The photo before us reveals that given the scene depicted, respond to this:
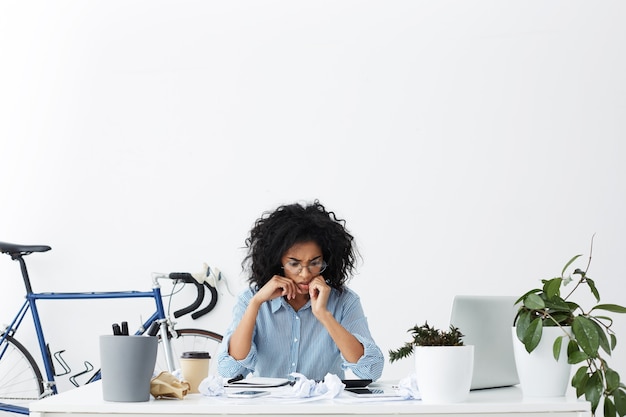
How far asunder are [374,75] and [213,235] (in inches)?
40.7

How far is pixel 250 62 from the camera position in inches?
150

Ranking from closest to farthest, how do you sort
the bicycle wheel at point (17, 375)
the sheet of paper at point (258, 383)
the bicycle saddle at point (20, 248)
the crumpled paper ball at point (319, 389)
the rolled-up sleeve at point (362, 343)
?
the crumpled paper ball at point (319, 389), the sheet of paper at point (258, 383), the rolled-up sleeve at point (362, 343), the bicycle saddle at point (20, 248), the bicycle wheel at point (17, 375)

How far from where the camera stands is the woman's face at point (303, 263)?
233 centimetres

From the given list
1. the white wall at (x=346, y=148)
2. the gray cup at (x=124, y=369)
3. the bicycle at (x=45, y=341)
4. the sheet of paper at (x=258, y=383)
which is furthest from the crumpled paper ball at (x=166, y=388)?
the white wall at (x=346, y=148)

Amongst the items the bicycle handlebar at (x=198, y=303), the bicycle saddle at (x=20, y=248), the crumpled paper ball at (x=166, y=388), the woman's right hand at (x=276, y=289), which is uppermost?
the bicycle saddle at (x=20, y=248)

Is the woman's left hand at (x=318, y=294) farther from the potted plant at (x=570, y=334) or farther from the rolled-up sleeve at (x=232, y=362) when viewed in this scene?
the potted plant at (x=570, y=334)

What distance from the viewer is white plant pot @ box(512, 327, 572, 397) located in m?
1.69

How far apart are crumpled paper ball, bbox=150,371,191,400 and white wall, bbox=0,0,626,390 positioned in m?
2.07

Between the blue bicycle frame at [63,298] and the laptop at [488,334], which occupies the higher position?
the laptop at [488,334]

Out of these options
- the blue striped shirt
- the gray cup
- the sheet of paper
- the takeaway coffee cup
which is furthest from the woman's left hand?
the gray cup

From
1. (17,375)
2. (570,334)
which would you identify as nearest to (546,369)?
(570,334)

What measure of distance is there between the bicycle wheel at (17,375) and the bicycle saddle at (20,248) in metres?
0.40

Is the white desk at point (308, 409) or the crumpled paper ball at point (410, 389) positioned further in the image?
the crumpled paper ball at point (410, 389)

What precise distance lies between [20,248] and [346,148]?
1506 millimetres
